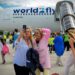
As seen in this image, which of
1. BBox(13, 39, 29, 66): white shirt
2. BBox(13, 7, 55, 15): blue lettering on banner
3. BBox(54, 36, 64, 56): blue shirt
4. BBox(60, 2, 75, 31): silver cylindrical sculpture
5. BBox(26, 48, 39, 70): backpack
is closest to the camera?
BBox(60, 2, 75, 31): silver cylindrical sculpture

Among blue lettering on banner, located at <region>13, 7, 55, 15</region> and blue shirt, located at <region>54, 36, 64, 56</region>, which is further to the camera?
blue lettering on banner, located at <region>13, 7, 55, 15</region>

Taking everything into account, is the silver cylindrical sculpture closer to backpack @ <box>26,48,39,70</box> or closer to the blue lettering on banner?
backpack @ <box>26,48,39,70</box>

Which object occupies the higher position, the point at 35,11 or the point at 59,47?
the point at 35,11

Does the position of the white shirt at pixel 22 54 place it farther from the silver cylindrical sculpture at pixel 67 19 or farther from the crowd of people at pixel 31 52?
the silver cylindrical sculpture at pixel 67 19

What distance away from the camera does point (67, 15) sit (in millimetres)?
7812

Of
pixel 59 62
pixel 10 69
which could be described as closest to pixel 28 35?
pixel 10 69

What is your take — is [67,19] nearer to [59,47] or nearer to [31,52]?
[31,52]

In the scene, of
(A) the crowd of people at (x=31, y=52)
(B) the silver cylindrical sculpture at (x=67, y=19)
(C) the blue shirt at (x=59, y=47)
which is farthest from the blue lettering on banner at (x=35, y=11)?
(B) the silver cylindrical sculpture at (x=67, y=19)

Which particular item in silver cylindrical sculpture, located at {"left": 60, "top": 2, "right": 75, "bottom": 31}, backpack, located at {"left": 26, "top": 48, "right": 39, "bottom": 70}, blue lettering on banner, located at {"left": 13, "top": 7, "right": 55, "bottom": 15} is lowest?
backpack, located at {"left": 26, "top": 48, "right": 39, "bottom": 70}

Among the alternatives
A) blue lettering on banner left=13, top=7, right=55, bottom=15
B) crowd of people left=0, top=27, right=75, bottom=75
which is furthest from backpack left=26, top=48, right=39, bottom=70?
blue lettering on banner left=13, top=7, right=55, bottom=15

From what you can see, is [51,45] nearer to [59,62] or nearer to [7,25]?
[7,25]

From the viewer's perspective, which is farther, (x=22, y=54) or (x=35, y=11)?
(x=35, y=11)

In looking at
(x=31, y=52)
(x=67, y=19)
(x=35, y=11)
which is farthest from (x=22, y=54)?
(x=35, y=11)

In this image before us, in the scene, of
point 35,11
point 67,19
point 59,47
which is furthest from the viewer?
point 35,11
